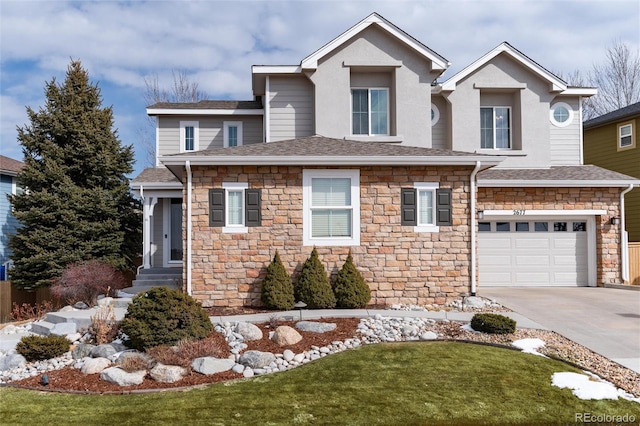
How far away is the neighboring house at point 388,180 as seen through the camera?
1055 cm

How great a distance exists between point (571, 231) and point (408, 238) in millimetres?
6881

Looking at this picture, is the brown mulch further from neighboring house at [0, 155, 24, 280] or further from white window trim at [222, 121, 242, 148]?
neighboring house at [0, 155, 24, 280]

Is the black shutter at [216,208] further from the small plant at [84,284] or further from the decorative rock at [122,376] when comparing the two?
the decorative rock at [122,376]

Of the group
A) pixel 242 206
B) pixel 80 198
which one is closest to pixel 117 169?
pixel 80 198

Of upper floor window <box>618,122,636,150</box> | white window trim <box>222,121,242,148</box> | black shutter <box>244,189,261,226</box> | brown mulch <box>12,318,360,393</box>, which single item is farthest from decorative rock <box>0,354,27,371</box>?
upper floor window <box>618,122,636,150</box>

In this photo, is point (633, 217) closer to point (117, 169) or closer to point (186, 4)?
point (186, 4)

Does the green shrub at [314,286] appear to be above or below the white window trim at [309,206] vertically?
below

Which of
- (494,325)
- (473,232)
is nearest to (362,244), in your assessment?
(473,232)

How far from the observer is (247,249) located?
10.5 m

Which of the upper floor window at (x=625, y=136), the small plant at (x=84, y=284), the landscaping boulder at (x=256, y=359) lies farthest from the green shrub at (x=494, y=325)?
the upper floor window at (x=625, y=136)

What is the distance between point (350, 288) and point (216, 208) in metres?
3.50

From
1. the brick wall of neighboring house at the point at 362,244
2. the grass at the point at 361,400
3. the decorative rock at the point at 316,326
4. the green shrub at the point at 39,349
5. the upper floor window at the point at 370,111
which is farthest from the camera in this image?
the upper floor window at the point at 370,111

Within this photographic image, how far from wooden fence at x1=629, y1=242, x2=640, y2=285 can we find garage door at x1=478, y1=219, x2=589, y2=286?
5.16ft

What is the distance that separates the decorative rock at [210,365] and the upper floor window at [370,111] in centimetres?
923
